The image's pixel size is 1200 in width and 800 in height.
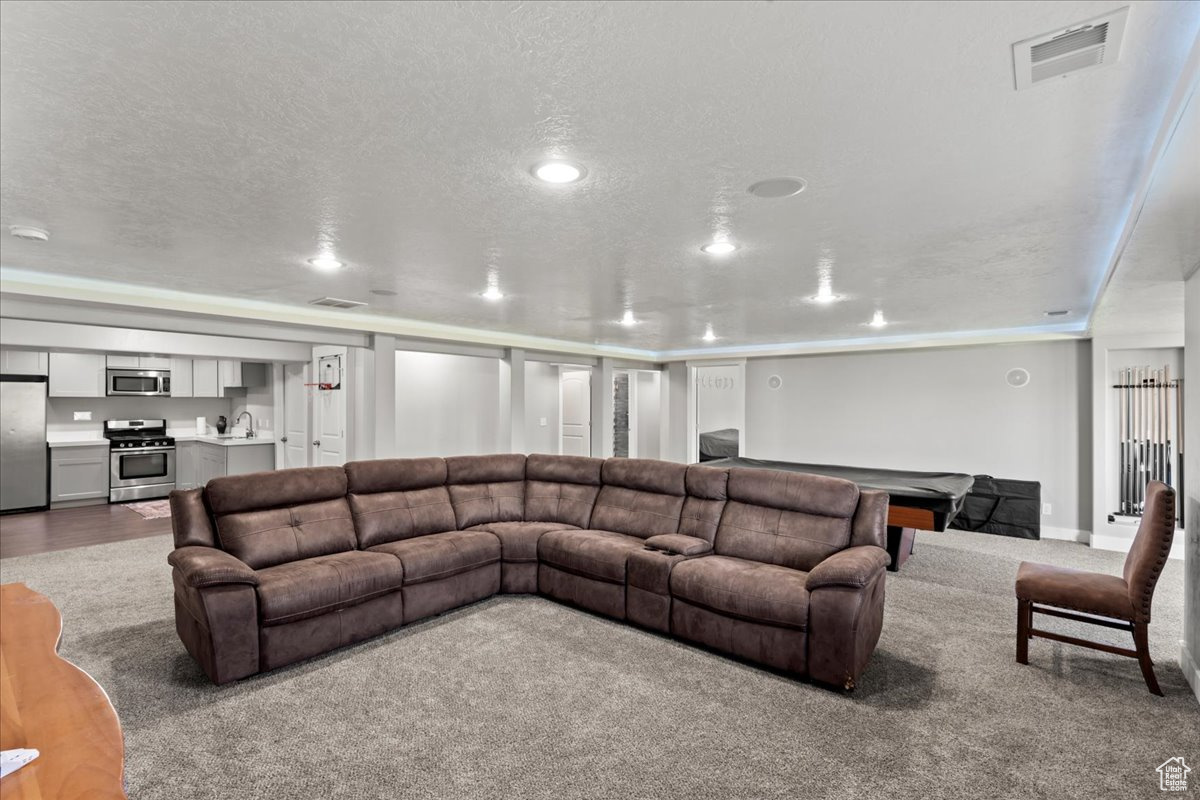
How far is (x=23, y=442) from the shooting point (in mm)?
7031

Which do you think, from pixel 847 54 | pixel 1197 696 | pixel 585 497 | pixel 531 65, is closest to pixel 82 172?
pixel 531 65

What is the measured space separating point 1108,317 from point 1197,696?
311 cm

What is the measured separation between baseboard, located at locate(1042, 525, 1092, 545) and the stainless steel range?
11.0m

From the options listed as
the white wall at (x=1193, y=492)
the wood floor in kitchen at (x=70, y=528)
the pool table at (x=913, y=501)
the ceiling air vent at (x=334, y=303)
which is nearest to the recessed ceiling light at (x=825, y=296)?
the pool table at (x=913, y=501)

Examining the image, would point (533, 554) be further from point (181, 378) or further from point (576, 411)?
point (181, 378)

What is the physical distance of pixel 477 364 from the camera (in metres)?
8.56

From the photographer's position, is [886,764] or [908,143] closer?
[908,143]

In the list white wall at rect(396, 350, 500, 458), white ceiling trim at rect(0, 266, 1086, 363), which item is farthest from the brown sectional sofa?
white wall at rect(396, 350, 500, 458)

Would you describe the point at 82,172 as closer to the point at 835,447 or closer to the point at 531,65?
the point at 531,65

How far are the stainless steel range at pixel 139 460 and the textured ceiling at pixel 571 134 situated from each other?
4.87m

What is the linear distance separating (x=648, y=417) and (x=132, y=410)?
26.0 ft

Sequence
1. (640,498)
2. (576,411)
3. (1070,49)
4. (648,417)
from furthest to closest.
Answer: (648,417) < (576,411) < (640,498) < (1070,49)

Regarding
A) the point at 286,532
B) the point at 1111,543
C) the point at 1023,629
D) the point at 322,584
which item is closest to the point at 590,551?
the point at 322,584

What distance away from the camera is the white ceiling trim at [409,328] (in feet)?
13.9
